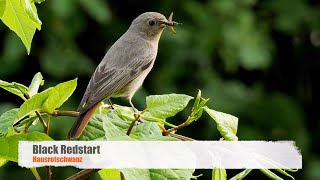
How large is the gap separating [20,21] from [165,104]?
0.78ft

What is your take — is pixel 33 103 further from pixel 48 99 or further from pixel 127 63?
pixel 127 63

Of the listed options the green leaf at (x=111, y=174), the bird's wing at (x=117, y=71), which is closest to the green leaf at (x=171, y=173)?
the green leaf at (x=111, y=174)

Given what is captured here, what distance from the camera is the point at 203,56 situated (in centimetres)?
470

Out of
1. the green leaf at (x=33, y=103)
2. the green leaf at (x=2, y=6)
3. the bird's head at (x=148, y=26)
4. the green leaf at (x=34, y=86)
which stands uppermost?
the bird's head at (x=148, y=26)

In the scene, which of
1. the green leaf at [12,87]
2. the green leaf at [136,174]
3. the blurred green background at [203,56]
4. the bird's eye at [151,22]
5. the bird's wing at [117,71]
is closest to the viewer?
the green leaf at [136,174]

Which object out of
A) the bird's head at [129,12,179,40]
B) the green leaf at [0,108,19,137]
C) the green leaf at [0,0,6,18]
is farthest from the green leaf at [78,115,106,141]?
the bird's head at [129,12,179,40]

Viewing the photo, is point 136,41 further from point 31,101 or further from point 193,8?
point 193,8

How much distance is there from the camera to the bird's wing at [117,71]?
5.50 ft

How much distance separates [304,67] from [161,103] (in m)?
4.21

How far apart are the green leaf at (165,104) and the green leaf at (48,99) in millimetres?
122

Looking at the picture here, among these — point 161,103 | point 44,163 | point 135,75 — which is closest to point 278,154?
point 161,103

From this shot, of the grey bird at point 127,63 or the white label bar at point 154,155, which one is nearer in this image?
the white label bar at point 154,155

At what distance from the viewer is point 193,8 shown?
14.9 feet

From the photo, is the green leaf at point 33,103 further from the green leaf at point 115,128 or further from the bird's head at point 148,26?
the bird's head at point 148,26
